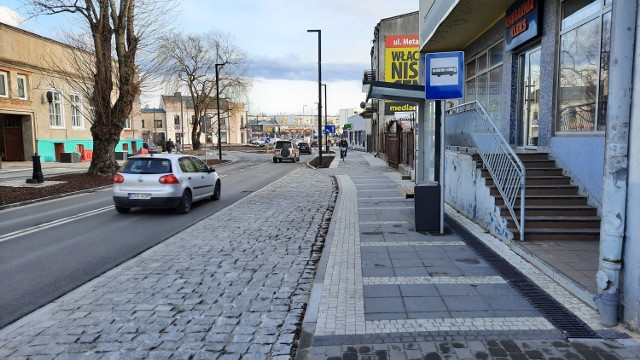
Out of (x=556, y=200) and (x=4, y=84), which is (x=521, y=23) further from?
(x=4, y=84)

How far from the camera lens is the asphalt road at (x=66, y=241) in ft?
17.5

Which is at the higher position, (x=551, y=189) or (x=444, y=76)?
(x=444, y=76)

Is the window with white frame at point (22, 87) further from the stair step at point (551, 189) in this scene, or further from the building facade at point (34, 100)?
the stair step at point (551, 189)

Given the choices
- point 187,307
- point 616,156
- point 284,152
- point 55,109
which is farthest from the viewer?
point 284,152

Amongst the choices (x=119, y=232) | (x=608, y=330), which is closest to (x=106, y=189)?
(x=119, y=232)

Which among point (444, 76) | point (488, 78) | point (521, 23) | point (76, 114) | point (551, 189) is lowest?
point (551, 189)

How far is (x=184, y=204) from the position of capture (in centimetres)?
1075

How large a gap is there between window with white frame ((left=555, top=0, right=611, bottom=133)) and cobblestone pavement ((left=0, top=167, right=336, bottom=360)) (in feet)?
16.7

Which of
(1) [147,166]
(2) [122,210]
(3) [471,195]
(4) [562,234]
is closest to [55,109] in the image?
(2) [122,210]

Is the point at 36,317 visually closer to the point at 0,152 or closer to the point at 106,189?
the point at 106,189

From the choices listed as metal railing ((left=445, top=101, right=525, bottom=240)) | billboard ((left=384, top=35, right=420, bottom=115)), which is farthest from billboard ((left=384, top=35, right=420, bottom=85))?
metal railing ((left=445, top=101, right=525, bottom=240))

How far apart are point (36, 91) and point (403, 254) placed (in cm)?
2969

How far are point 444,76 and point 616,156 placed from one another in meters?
3.88

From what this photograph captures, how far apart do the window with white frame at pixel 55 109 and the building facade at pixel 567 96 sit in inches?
1007
